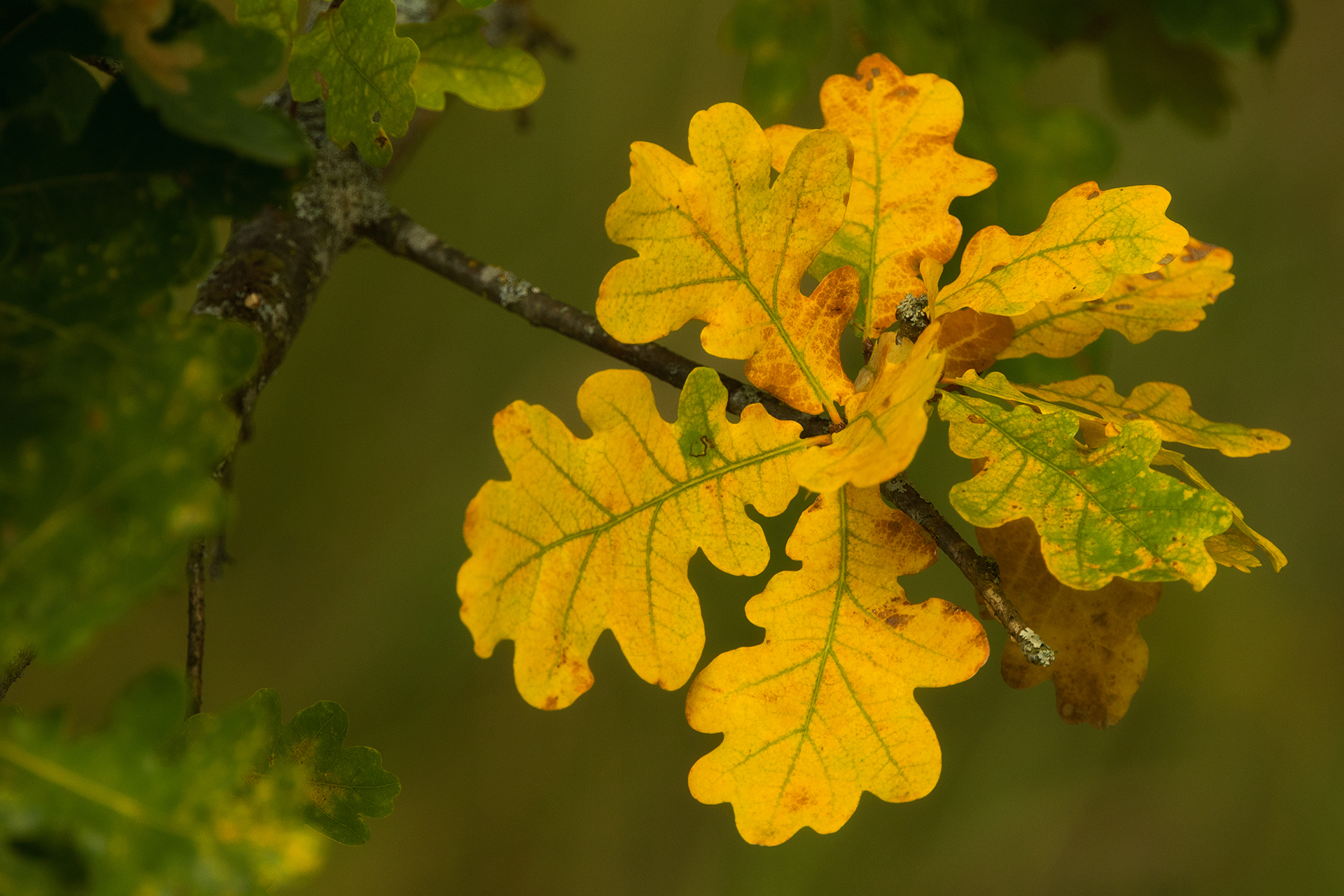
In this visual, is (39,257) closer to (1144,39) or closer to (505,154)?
(1144,39)

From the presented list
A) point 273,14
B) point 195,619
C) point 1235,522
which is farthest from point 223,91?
point 1235,522

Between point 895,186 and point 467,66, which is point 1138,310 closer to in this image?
point 895,186

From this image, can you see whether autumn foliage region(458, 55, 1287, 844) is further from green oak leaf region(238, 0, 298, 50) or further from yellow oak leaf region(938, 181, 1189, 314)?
green oak leaf region(238, 0, 298, 50)

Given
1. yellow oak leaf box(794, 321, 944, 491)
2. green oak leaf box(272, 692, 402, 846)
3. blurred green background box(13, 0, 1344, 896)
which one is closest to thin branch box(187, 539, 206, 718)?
green oak leaf box(272, 692, 402, 846)

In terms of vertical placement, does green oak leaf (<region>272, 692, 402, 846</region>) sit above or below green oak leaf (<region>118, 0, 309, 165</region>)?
below

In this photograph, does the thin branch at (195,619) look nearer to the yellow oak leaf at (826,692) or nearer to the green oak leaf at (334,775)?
the green oak leaf at (334,775)

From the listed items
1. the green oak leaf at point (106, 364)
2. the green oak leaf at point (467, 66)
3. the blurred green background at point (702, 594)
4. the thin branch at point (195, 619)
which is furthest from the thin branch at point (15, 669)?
the blurred green background at point (702, 594)
